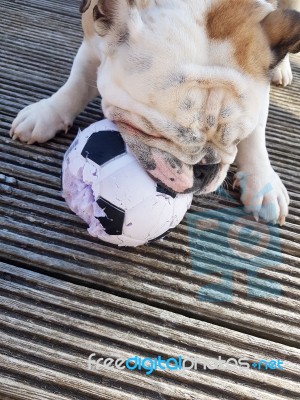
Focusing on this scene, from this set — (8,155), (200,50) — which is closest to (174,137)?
(200,50)

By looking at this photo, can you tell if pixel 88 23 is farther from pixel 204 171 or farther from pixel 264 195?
pixel 264 195

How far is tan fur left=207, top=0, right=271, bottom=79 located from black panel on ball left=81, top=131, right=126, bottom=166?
350mm

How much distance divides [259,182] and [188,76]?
0.57m

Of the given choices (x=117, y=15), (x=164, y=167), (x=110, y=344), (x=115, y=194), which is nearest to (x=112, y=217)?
(x=115, y=194)

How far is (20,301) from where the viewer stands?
3.73 ft

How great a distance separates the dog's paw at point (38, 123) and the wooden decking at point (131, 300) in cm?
3

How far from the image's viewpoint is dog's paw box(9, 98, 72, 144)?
161 cm

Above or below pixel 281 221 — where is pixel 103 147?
above

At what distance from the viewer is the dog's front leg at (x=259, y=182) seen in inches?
60.9

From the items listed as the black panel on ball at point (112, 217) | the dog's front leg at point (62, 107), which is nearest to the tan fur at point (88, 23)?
the dog's front leg at point (62, 107)

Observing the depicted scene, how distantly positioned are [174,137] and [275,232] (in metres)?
0.51

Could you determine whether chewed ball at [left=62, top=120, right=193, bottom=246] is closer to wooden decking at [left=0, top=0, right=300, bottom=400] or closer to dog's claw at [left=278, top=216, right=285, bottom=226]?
wooden decking at [left=0, top=0, right=300, bottom=400]

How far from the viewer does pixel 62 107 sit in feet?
5.57

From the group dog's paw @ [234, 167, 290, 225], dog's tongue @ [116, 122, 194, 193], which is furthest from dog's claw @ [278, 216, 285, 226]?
dog's tongue @ [116, 122, 194, 193]
